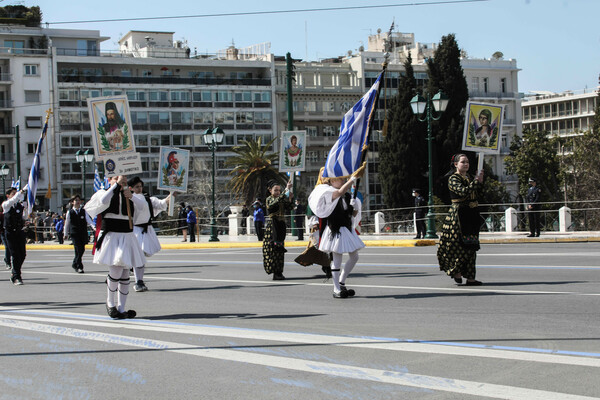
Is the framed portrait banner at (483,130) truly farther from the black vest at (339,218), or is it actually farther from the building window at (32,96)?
the building window at (32,96)

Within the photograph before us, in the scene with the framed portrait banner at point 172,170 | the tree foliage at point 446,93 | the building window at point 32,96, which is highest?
the building window at point 32,96

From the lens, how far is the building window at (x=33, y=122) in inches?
3366

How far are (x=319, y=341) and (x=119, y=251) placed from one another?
128 inches

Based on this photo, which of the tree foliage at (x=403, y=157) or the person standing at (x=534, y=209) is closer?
the person standing at (x=534, y=209)

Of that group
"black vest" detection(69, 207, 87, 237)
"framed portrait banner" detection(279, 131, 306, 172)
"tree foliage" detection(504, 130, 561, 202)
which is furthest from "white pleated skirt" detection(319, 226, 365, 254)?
"tree foliage" detection(504, 130, 561, 202)

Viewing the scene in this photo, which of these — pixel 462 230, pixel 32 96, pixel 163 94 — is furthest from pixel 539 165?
pixel 462 230

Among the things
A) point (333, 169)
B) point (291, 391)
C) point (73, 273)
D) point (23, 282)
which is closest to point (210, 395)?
point (291, 391)

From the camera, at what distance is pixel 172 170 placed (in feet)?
67.8

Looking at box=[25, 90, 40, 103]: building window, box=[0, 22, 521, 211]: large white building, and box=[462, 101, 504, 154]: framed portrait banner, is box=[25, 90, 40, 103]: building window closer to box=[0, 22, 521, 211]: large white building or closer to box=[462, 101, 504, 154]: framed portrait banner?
box=[0, 22, 521, 211]: large white building

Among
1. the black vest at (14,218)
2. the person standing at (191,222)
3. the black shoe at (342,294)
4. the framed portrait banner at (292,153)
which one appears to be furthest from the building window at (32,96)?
the black shoe at (342,294)

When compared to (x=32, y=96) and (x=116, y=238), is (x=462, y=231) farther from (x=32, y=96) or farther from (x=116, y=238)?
(x=32, y=96)

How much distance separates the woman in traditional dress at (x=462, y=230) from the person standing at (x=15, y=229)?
29.5 ft

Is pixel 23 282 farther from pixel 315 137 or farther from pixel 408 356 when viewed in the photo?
pixel 315 137

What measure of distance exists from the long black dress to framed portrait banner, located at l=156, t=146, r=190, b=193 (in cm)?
877
